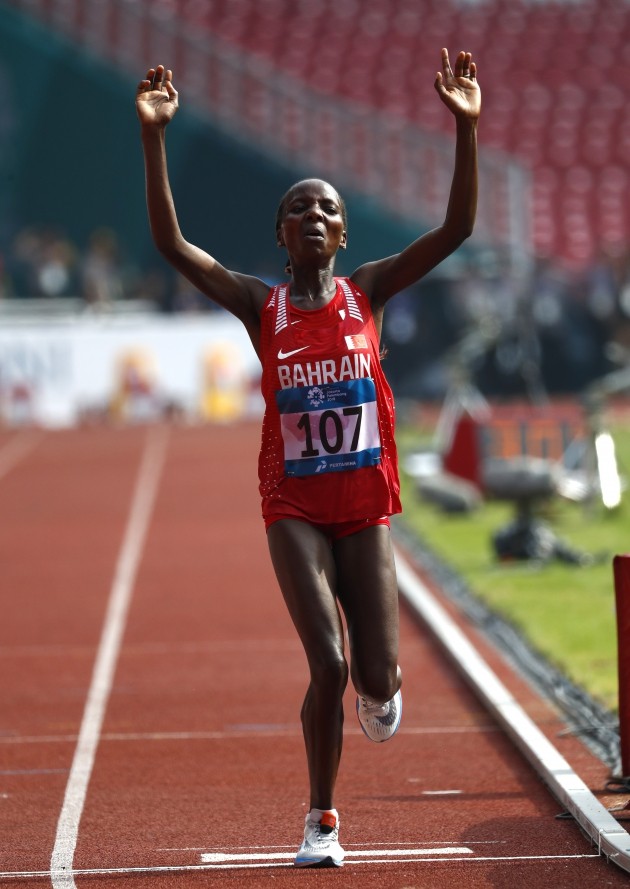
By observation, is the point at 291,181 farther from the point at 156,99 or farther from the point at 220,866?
the point at 220,866

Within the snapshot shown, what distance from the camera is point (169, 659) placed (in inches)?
346

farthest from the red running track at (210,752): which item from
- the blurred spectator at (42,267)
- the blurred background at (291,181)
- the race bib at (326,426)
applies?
the blurred spectator at (42,267)

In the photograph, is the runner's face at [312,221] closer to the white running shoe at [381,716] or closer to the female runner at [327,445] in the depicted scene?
the female runner at [327,445]

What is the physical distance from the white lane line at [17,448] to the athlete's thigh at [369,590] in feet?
46.4

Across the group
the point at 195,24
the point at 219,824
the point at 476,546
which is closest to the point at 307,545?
the point at 219,824

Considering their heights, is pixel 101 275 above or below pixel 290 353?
above

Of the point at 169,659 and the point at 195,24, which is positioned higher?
the point at 195,24

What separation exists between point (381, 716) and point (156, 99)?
6.60 feet

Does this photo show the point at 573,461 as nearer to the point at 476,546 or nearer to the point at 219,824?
the point at 476,546

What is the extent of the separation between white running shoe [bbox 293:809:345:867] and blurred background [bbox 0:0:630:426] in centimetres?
1409

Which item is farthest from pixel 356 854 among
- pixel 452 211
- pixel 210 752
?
pixel 452 211

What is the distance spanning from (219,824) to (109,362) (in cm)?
1864

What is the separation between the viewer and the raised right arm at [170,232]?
4.68 metres

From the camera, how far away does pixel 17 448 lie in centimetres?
2098
